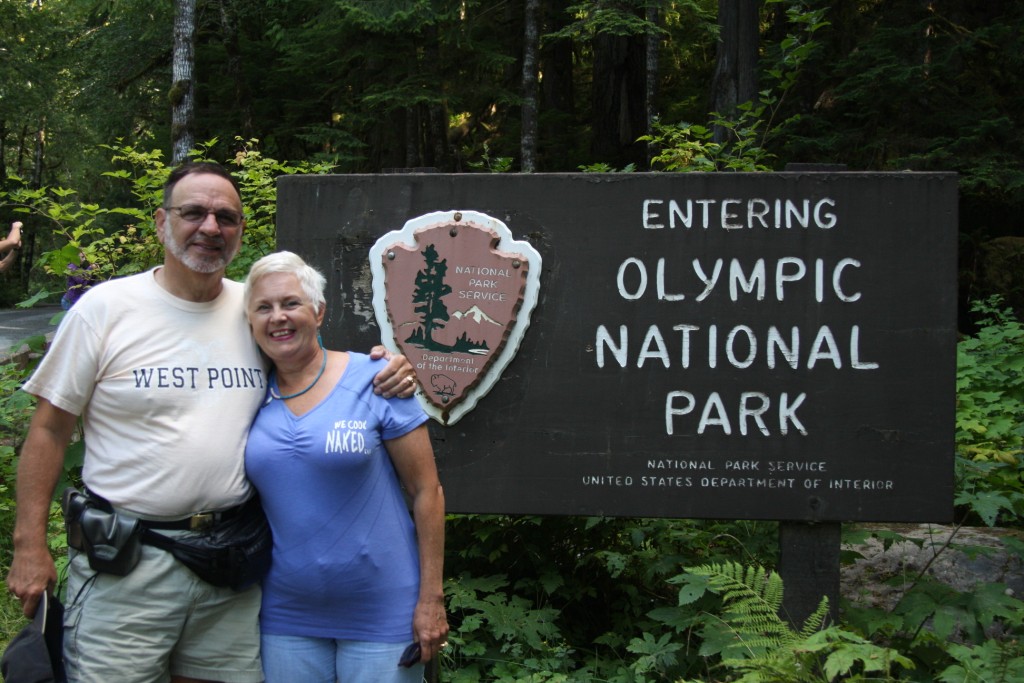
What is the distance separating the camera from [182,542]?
2.49 meters

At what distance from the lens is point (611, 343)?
3.66 metres

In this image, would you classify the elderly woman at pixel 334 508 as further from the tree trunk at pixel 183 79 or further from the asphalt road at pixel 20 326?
the asphalt road at pixel 20 326

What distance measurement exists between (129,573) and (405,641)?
741mm

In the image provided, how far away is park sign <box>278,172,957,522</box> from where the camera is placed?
140 inches

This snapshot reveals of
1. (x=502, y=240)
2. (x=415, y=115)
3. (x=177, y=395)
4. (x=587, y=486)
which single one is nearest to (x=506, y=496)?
(x=587, y=486)

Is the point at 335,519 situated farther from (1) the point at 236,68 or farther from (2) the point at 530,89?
(1) the point at 236,68

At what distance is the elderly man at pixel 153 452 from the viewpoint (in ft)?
8.14

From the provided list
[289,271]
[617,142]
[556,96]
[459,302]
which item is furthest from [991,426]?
[556,96]

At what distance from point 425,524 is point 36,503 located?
1025 millimetres

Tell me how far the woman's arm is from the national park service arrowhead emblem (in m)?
1.04

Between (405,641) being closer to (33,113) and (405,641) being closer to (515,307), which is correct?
(515,307)

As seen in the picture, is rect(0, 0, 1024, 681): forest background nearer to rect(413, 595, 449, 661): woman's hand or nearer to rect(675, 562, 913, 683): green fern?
rect(675, 562, 913, 683): green fern

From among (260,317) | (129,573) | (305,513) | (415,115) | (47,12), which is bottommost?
(129,573)

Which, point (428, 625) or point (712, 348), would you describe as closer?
point (428, 625)
